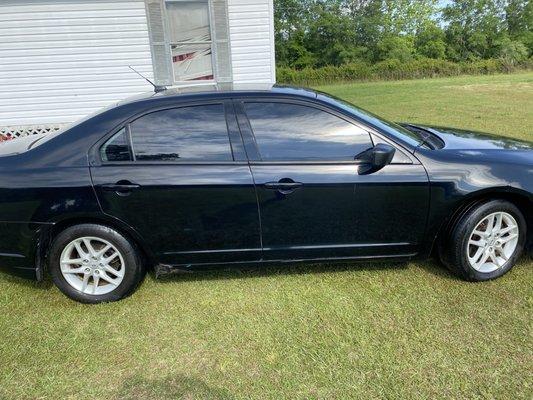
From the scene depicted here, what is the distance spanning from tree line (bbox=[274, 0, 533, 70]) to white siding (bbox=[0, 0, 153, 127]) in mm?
34153

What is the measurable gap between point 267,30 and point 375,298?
6522mm

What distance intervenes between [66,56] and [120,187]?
6.54 metres

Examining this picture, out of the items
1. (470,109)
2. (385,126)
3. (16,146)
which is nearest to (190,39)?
(16,146)

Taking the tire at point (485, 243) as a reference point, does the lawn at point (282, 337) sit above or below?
below

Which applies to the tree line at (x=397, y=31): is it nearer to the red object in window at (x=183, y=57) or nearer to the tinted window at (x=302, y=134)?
the red object in window at (x=183, y=57)

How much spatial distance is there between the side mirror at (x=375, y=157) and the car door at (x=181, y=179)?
0.80m

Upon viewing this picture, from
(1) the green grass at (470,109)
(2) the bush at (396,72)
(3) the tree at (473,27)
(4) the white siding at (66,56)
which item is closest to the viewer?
(4) the white siding at (66,56)

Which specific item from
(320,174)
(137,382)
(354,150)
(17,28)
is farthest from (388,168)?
(17,28)

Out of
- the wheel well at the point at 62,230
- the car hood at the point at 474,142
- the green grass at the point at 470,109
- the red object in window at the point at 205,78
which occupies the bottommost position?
the green grass at the point at 470,109

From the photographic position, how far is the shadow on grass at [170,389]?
2.27 m

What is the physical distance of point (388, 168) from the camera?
2.92 metres

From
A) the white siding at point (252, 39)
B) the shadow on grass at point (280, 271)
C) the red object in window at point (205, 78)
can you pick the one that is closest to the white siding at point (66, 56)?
the red object in window at point (205, 78)

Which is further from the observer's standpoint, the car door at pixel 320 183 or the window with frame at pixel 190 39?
the window with frame at pixel 190 39

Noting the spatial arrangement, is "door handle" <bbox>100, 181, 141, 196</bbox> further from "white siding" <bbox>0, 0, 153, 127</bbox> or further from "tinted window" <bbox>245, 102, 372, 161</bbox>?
"white siding" <bbox>0, 0, 153, 127</bbox>
